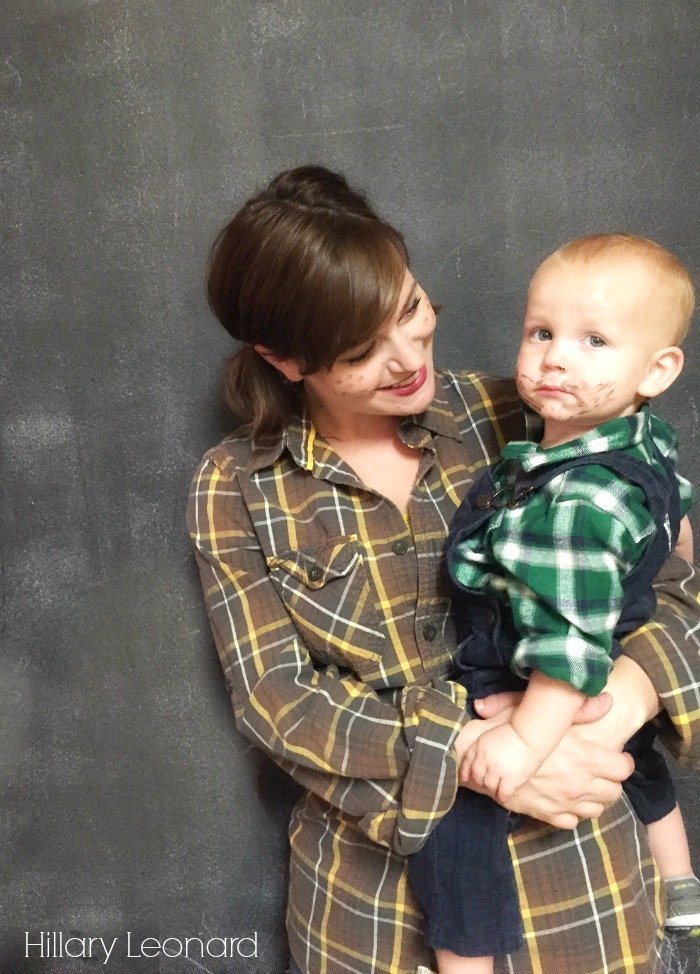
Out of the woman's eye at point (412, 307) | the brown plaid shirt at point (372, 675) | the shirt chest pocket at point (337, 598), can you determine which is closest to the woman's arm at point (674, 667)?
the brown plaid shirt at point (372, 675)

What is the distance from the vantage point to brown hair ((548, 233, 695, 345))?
4.48ft

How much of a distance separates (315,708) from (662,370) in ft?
2.49

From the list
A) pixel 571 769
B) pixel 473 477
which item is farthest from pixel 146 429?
pixel 571 769

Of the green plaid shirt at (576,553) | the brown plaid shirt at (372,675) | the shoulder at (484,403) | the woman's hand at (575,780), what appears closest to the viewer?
the green plaid shirt at (576,553)

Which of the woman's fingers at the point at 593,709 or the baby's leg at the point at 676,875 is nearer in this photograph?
the woman's fingers at the point at 593,709

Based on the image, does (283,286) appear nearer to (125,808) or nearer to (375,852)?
(375,852)

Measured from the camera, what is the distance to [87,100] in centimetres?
182

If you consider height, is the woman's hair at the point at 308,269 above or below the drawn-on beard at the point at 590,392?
above

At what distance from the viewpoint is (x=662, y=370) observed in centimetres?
141

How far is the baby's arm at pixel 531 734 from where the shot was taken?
4.46 ft

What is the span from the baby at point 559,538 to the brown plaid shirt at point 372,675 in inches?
3.3

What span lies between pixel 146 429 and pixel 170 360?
15 cm

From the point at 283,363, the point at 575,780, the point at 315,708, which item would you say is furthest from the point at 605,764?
the point at 283,363

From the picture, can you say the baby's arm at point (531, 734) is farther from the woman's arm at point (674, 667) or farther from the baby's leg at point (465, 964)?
the baby's leg at point (465, 964)
